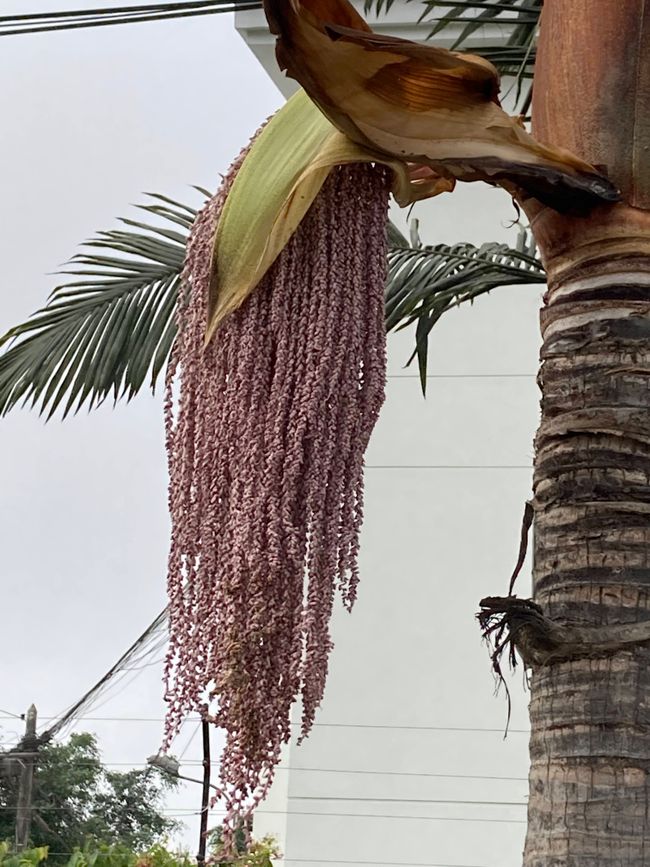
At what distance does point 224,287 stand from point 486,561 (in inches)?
244

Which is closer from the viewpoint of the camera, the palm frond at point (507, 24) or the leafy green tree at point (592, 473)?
the leafy green tree at point (592, 473)

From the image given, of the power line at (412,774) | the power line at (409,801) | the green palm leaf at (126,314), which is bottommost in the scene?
the power line at (409,801)

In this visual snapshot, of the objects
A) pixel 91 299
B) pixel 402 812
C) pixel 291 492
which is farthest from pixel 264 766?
pixel 402 812

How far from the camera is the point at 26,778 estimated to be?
13.8 meters

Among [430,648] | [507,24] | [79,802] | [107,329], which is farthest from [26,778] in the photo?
[507,24]

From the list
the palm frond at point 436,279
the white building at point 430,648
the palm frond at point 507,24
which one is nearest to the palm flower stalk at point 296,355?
the palm frond at point 507,24

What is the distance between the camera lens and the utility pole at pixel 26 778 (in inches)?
494

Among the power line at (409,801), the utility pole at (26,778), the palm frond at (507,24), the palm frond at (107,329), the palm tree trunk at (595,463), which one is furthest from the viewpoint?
the utility pole at (26,778)

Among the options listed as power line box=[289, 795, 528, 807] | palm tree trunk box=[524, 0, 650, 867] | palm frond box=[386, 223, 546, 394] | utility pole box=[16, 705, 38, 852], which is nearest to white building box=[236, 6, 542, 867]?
power line box=[289, 795, 528, 807]

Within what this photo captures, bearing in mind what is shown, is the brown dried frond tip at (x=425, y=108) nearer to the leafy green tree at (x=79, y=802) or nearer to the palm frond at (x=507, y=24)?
the palm frond at (x=507, y=24)

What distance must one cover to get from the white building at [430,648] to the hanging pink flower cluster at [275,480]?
5947 millimetres

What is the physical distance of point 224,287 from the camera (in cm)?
213

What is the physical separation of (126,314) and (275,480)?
2173 millimetres

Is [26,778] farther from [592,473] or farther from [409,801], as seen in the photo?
[592,473]
